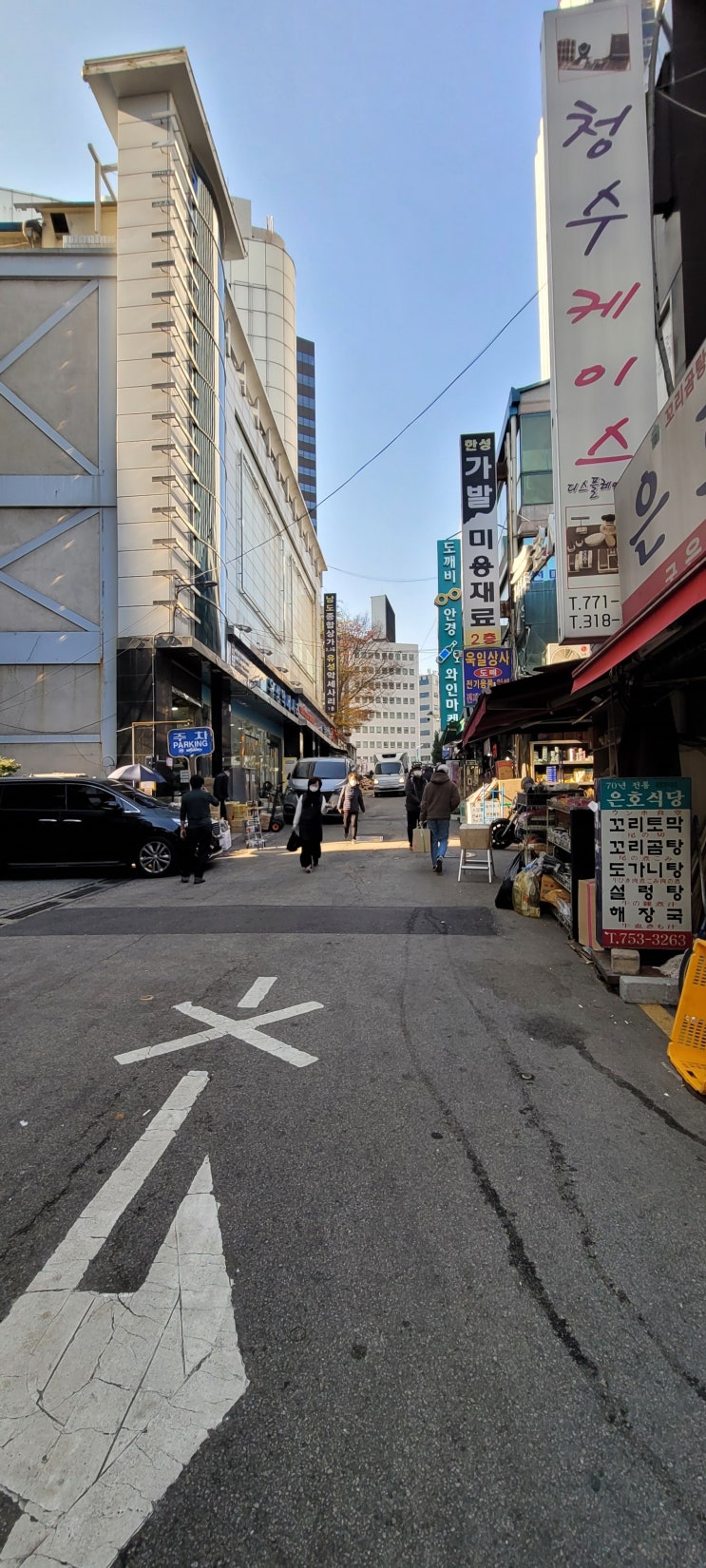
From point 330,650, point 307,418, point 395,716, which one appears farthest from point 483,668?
point 395,716

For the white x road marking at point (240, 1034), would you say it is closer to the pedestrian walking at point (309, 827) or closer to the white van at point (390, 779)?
the pedestrian walking at point (309, 827)

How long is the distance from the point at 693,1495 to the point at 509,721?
7.27 m

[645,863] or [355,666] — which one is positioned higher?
[355,666]

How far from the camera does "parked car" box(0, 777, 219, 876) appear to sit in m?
11.4

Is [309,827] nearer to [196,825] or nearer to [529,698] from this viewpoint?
[196,825]

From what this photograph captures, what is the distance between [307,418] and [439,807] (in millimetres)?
86501

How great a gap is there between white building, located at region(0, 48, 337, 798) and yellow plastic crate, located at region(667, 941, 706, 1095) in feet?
51.8

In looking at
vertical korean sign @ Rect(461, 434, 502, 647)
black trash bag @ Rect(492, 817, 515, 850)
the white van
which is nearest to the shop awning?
black trash bag @ Rect(492, 817, 515, 850)

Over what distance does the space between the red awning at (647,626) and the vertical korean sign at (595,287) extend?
1663mm

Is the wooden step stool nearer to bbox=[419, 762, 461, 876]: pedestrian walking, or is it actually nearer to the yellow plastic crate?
bbox=[419, 762, 461, 876]: pedestrian walking

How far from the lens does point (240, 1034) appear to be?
14.4 ft

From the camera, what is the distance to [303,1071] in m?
3.83

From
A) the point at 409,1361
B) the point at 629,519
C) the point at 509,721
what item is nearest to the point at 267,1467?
the point at 409,1361

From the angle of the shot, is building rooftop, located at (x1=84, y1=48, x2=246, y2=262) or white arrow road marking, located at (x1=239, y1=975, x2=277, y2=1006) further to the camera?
building rooftop, located at (x1=84, y1=48, x2=246, y2=262)
